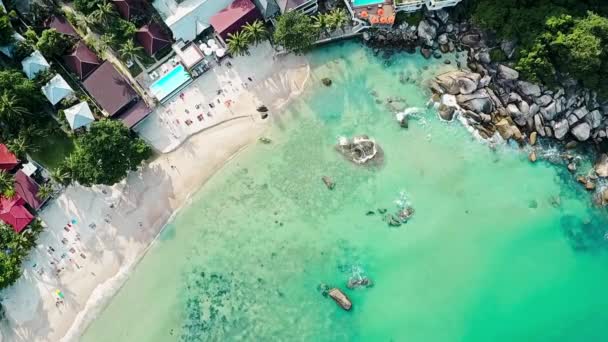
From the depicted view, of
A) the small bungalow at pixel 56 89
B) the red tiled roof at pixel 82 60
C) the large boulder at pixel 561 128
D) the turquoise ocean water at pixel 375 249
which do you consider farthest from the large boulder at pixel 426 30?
the small bungalow at pixel 56 89

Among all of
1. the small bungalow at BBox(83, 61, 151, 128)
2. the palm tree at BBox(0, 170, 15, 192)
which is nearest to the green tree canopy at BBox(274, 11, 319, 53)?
the small bungalow at BBox(83, 61, 151, 128)

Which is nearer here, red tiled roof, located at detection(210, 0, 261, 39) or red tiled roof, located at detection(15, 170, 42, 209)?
red tiled roof, located at detection(15, 170, 42, 209)

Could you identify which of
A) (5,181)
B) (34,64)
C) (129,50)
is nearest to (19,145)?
→ (5,181)

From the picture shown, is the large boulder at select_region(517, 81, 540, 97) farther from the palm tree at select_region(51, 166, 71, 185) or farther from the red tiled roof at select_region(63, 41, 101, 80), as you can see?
the palm tree at select_region(51, 166, 71, 185)

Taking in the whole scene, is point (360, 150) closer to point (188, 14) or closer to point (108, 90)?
point (188, 14)

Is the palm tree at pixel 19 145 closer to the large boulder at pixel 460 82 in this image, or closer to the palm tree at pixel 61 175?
the palm tree at pixel 61 175
